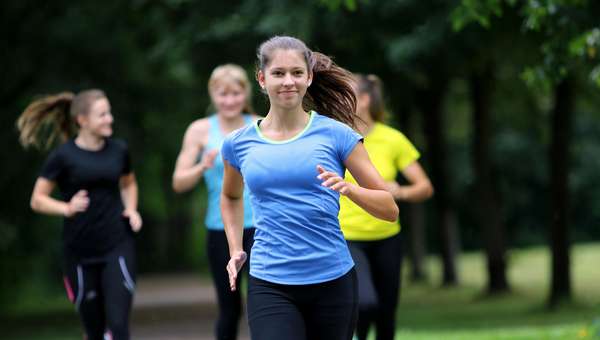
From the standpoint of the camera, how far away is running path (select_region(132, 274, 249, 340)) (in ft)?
60.8

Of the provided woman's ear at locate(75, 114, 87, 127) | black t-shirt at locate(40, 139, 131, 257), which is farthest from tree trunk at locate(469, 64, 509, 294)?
black t-shirt at locate(40, 139, 131, 257)

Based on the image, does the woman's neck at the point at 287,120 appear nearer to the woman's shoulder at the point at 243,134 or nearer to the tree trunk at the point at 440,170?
the woman's shoulder at the point at 243,134

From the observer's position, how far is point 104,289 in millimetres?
8195

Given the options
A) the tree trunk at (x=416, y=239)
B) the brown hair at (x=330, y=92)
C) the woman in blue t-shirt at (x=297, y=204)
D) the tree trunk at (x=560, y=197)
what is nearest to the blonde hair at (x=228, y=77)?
the brown hair at (x=330, y=92)

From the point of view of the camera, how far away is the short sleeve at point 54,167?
331 inches

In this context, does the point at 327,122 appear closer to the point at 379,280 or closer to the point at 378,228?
the point at 378,228

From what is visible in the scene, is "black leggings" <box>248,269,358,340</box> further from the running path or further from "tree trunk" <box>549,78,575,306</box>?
"tree trunk" <box>549,78,575,306</box>

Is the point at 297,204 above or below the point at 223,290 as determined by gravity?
Answer: above

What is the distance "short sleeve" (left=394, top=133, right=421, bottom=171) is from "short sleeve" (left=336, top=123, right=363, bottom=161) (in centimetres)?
343

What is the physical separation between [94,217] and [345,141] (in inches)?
→ 149

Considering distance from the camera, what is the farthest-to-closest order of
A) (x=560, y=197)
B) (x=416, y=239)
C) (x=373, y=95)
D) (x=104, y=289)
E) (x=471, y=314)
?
(x=416, y=239) → (x=471, y=314) → (x=560, y=197) → (x=373, y=95) → (x=104, y=289)

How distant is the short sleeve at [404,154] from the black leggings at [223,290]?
55.2 inches

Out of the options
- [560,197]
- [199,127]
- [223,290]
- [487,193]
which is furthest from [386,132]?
[487,193]

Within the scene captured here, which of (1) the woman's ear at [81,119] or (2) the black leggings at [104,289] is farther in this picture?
(1) the woman's ear at [81,119]
